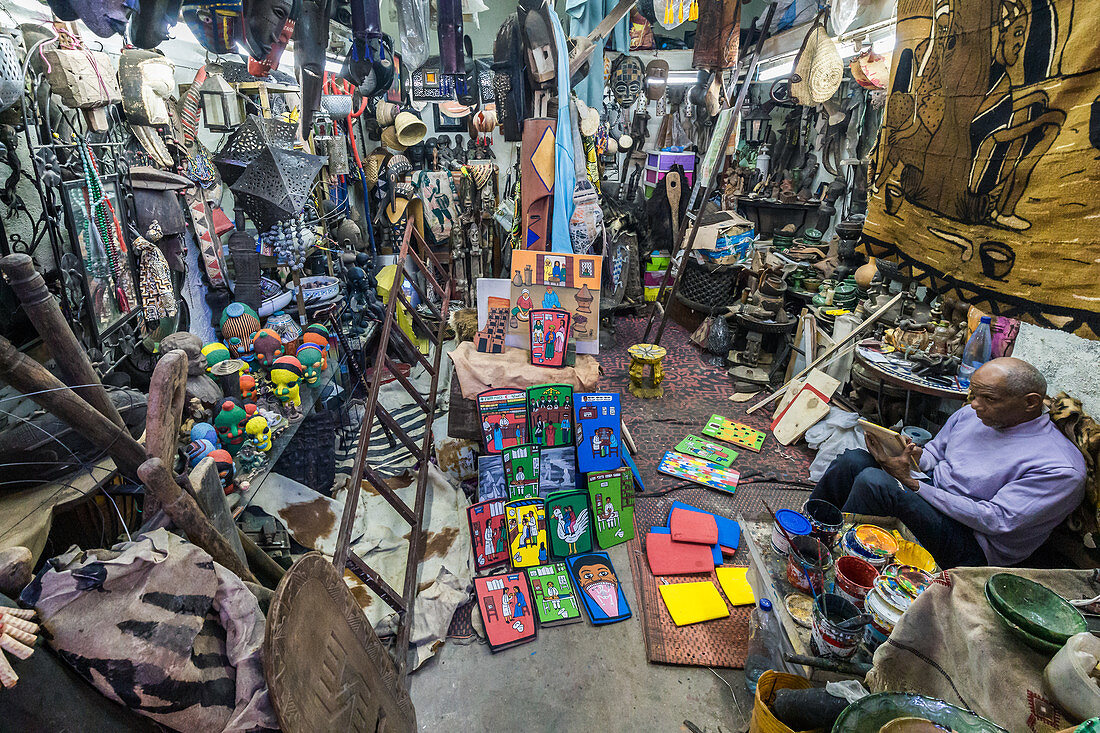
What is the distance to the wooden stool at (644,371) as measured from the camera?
5651mm

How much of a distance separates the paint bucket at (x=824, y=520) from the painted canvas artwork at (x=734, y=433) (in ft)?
7.78

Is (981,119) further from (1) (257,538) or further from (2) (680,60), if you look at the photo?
(2) (680,60)

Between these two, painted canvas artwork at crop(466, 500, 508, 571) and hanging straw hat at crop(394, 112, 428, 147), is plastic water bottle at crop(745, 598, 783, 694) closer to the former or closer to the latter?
painted canvas artwork at crop(466, 500, 508, 571)

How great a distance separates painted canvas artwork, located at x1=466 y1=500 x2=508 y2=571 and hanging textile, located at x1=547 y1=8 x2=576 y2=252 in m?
2.05

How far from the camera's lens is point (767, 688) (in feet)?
6.97

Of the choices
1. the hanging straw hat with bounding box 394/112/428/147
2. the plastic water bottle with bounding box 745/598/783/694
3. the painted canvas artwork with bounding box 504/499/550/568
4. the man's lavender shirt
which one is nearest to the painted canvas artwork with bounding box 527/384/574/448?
the painted canvas artwork with bounding box 504/499/550/568

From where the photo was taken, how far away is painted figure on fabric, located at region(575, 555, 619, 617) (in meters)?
3.18

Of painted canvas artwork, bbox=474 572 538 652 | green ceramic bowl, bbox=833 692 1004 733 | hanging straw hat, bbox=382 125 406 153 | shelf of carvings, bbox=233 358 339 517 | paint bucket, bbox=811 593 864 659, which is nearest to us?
green ceramic bowl, bbox=833 692 1004 733

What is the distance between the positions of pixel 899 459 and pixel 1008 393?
59 cm

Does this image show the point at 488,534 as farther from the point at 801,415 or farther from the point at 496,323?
the point at 801,415

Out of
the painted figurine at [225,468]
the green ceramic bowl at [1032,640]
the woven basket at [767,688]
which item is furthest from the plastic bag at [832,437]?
the painted figurine at [225,468]

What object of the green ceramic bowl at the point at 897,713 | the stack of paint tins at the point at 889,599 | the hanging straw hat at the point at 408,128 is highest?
the hanging straw hat at the point at 408,128

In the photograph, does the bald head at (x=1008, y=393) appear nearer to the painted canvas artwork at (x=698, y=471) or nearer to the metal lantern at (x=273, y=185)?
the painted canvas artwork at (x=698, y=471)

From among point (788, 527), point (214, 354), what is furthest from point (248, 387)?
Result: point (788, 527)
